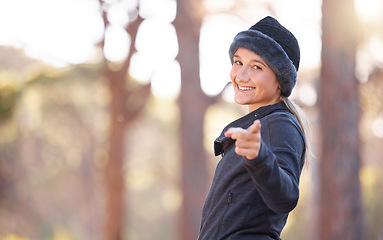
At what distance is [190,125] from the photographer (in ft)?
28.3

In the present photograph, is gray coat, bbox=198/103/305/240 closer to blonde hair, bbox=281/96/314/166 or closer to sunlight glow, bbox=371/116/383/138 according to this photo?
blonde hair, bbox=281/96/314/166

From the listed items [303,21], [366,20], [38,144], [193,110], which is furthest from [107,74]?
[38,144]

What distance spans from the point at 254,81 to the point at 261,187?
52 cm

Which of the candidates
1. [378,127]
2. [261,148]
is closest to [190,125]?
[261,148]

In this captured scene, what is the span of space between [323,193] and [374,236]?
9641mm

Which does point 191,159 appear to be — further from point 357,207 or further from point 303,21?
point 303,21

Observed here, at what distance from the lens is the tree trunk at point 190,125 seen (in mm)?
8539

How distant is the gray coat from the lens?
185 centimetres

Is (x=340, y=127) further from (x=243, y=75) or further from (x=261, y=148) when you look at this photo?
(x=261, y=148)

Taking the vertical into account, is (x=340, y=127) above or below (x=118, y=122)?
above

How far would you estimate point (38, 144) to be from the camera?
952 inches

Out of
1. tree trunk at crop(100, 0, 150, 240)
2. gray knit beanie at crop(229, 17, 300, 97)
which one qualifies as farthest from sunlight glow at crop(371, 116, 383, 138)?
gray knit beanie at crop(229, 17, 300, 97)

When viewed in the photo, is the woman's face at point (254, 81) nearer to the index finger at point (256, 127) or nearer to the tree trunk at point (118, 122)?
the index finger at point (256, 127)

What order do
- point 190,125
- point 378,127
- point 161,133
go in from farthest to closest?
point 161,133 → point 378,127 → point 190,125
